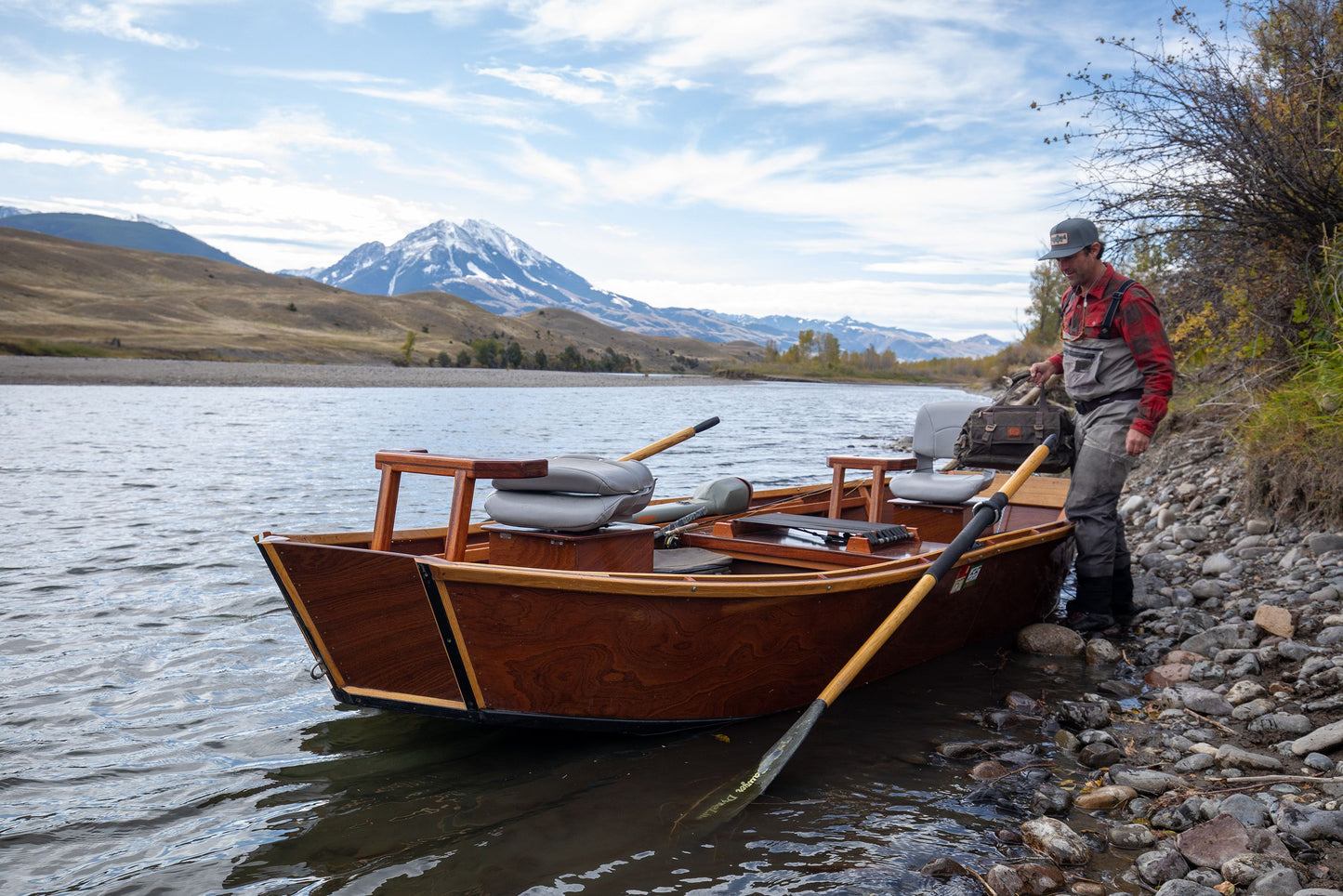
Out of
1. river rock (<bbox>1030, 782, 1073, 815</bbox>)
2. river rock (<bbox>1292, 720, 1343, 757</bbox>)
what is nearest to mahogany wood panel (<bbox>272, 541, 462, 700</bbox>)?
river rock (<bbox>1030, 782, 1073, 815</bbox>)

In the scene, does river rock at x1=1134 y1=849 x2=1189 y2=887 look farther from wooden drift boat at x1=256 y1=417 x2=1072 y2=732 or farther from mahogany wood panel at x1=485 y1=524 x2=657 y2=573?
mahogany wood panel at x1=485 y1=524 x2=657 y2=573

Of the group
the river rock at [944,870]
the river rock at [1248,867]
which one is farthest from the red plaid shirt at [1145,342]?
the river rock at [944,870]

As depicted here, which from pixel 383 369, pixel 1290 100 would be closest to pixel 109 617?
pixel 1290 100

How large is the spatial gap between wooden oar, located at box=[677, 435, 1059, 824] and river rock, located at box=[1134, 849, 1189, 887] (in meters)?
1.46

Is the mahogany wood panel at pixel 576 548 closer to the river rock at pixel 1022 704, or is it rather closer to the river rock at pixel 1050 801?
the river rock at pixel 1050 801

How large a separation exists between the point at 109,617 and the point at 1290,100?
10.7 meters

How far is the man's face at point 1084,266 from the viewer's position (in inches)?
237

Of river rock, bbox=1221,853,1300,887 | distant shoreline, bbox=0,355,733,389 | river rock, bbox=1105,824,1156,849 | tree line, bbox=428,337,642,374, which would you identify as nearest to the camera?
river rock, bbox=1221,853,1300,887

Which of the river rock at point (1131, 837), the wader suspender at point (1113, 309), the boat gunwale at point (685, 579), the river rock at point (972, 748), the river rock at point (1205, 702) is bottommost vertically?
the river rock at point (972, 748)

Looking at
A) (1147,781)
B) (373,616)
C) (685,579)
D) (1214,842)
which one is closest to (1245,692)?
(1147,781)

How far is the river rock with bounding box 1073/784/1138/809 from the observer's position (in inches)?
158

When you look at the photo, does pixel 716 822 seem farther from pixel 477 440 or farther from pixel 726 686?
pixel 477 440

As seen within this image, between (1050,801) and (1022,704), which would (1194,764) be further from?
(1022,704)

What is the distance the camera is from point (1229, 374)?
9.62 m
